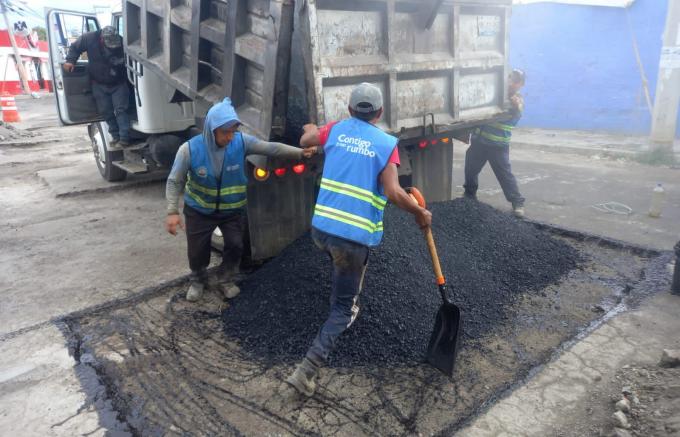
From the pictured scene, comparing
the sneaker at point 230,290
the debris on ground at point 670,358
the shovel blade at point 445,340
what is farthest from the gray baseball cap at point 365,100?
the debris on ground at point 670,358

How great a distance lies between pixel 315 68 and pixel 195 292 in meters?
2.04

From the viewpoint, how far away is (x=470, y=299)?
12.5 ft

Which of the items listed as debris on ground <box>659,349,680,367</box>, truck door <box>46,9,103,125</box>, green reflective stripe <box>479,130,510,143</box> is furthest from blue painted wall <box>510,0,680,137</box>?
truck door <box>46,9,103,125</box>

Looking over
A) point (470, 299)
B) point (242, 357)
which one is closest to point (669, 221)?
point (470, 299)

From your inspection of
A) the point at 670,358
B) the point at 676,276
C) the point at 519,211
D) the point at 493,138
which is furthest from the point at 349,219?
the point at 519,211

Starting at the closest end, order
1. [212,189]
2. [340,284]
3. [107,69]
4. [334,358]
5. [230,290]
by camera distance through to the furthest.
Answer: [340,284], [334,358], [212,189], [230,290], [107,69]

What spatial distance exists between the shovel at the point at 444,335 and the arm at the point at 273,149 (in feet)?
3.07

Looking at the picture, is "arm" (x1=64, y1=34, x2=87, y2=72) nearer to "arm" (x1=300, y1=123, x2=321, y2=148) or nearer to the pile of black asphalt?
the pile of black asphalt

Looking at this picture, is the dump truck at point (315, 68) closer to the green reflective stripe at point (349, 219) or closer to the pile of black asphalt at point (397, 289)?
the pile of black asphalt at point (397, 289)

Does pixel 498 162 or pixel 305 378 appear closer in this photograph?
pixel 305 378

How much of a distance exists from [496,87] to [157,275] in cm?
385

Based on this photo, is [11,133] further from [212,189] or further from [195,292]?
[212,189]

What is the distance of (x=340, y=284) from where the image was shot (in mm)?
2895

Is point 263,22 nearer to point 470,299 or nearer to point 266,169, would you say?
point 266,169
